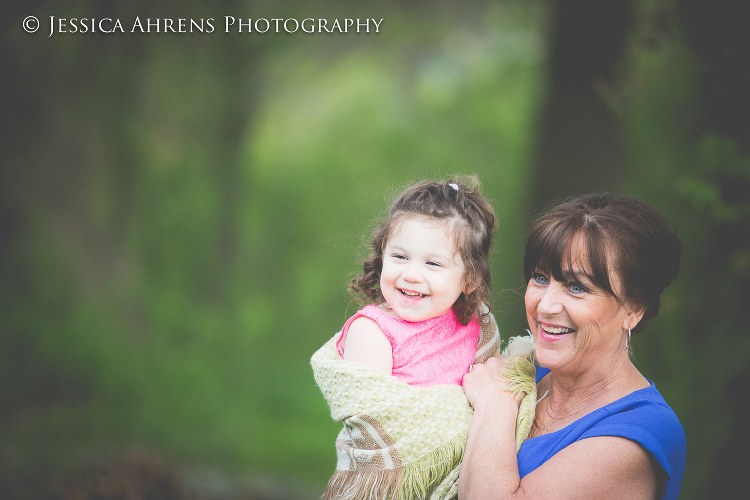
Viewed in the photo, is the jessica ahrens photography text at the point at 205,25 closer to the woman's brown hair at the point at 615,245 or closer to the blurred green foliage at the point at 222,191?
the blurred green foliage at the point at 222,191

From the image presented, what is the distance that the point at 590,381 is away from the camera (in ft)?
6.50

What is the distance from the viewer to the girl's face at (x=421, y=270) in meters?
2.07

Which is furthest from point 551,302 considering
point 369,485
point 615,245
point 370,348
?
point 369,485

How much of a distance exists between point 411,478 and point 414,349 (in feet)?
1.29

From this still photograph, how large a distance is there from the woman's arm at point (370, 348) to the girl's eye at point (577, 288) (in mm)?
577

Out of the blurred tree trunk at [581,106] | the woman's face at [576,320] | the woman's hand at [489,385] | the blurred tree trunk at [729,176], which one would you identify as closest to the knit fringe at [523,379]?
the woman's hand at [489,385]

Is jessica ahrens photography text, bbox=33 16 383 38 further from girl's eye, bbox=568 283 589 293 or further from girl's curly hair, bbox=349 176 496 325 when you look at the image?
girl's eye, bbox=568 283 589 293

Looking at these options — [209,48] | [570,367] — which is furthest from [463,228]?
[209,48]

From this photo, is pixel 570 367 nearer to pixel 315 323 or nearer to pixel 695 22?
pixel 695 22

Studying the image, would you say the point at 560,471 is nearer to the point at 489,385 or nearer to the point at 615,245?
the point at 489,385

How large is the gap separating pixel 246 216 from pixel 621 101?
6.51 meters

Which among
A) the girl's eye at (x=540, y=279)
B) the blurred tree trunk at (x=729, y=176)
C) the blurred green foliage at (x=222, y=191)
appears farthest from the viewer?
the blurred green foliage at (x=222, y=191)

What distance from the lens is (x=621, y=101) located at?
4.60 metres

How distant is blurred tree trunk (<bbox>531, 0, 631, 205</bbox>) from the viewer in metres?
4.49
